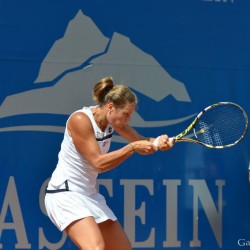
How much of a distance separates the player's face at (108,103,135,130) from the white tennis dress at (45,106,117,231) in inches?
4.6

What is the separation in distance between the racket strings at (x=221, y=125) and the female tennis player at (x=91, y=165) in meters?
0.71

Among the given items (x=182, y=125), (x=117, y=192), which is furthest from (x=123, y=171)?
(x=182, y=125)

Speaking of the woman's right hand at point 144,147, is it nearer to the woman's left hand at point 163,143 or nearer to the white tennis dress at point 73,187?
the woman's left hand at point 163,143

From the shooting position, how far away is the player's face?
3.80 meters

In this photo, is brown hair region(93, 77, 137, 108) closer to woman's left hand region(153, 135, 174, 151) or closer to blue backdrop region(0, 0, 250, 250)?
woman's left hand region(153, 135, 174, 151)

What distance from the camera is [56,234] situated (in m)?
4.66

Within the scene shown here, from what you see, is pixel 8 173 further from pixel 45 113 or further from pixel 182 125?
pixel 182 125

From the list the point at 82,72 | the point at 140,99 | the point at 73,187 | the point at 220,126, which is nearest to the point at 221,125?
the point at 220,126

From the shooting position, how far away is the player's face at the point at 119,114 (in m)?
3.80

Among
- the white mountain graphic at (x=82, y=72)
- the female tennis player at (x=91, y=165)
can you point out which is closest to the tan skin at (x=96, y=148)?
the female tennis player at (x=91, y=165)

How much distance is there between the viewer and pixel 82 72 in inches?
183

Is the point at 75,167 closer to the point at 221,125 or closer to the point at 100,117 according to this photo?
the point at 100,117

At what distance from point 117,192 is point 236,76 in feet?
3.73

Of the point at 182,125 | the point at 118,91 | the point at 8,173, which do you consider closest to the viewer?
the point at 118,91
